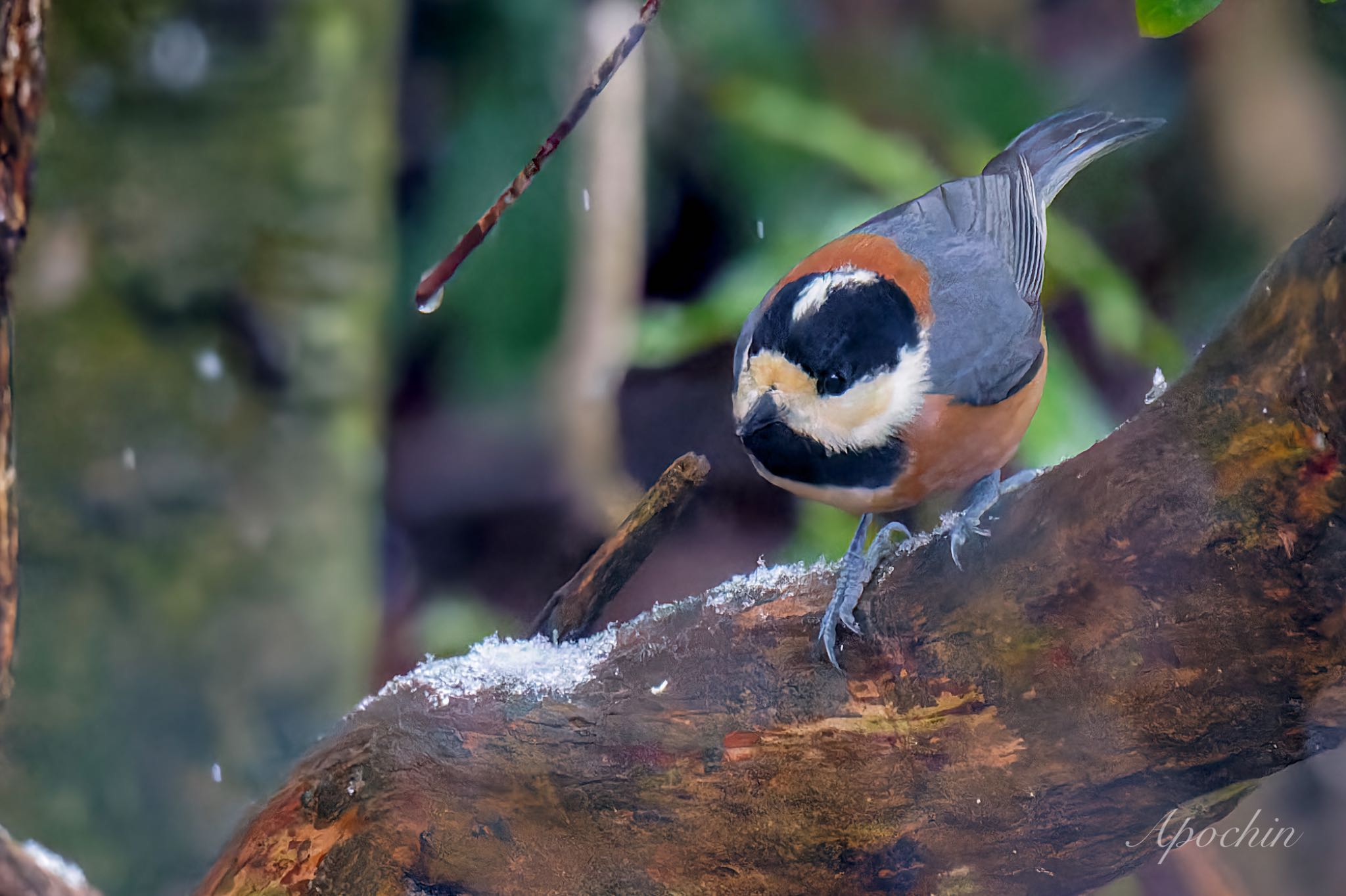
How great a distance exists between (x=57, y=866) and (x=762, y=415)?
901 mm

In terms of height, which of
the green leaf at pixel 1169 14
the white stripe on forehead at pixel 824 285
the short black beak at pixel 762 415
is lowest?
the short black beak at pixel 762 415

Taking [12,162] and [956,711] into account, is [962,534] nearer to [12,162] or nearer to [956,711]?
[956,711]

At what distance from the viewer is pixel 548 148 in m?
1.05

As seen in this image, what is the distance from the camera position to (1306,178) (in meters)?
0.78

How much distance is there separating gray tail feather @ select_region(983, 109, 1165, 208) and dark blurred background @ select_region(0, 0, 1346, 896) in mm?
19

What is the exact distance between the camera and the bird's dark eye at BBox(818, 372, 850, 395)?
0.80m

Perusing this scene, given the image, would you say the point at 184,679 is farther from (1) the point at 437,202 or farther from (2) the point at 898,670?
(2) the point at 898,670

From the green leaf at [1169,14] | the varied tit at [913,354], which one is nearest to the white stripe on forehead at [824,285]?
the varied tit at [913,354]

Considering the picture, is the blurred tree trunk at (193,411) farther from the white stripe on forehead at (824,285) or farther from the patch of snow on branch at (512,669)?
the white stripe on forehead at (824,285)

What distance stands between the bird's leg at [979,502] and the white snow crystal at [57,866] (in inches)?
37.3

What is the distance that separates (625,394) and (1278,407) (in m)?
0.68

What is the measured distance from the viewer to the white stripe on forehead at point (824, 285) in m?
0.83

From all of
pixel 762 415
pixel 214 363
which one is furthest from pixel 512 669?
pixel 214 363

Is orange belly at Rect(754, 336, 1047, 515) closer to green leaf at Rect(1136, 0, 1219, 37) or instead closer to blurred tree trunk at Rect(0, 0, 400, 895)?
green leaf at Rect(1136, 0, 1219, 37)
